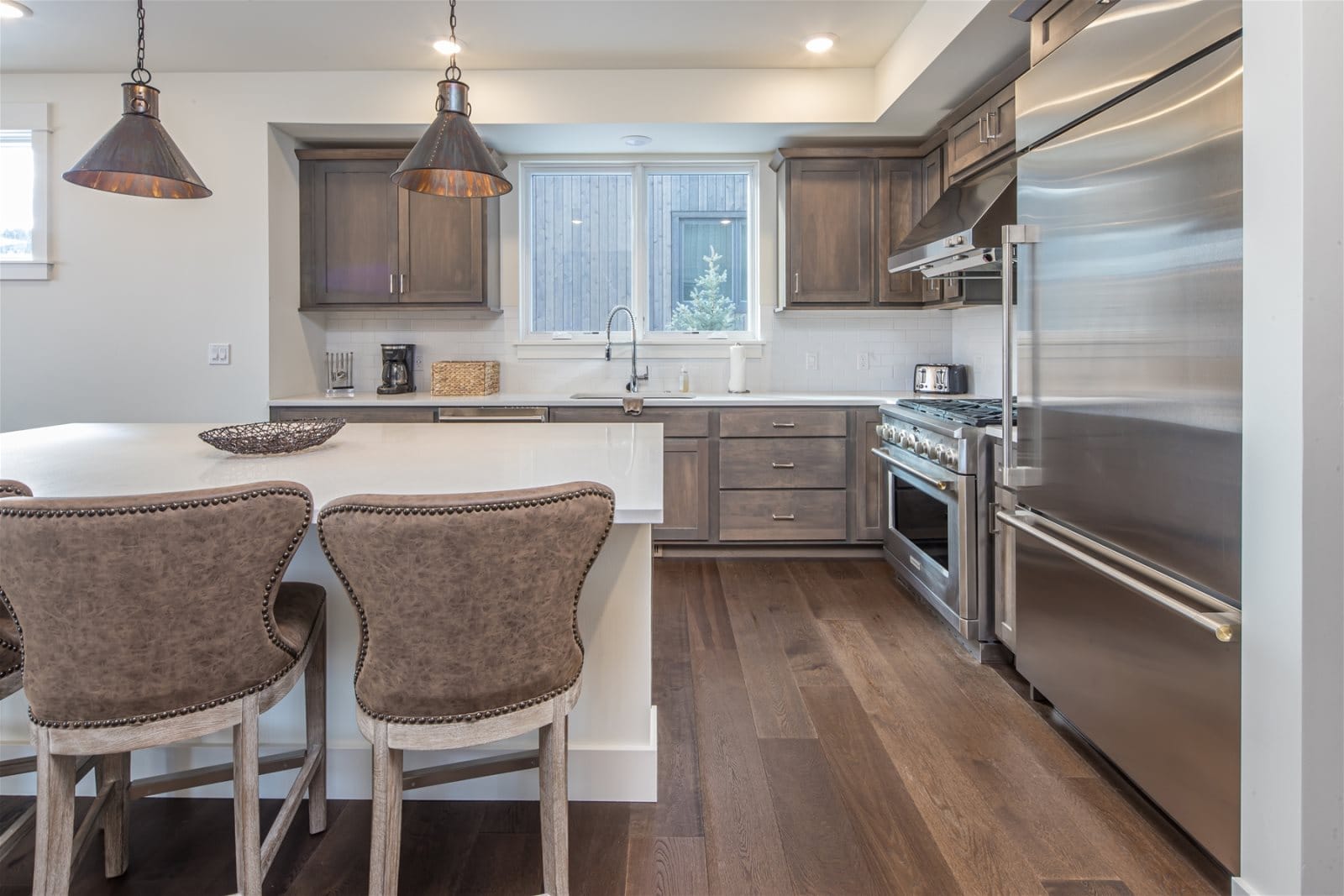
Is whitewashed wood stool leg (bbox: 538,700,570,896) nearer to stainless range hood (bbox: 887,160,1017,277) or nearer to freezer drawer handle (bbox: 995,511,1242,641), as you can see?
freezer drawer handle (bbox: 995,511,1242,641)

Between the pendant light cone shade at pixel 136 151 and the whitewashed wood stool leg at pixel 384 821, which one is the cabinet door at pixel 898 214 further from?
the whitewashed wood stool leg at pixel 384 821

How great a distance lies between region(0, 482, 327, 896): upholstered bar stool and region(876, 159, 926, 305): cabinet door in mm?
3736

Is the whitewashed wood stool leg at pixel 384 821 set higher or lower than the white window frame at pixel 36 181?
lower

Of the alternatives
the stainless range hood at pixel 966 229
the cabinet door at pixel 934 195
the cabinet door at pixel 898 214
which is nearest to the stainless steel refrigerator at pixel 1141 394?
the stainless range hood at pixel 966 229

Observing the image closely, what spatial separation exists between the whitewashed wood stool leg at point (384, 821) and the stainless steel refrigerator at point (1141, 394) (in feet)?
5.08

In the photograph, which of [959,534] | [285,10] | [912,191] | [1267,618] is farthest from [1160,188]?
[285,10]

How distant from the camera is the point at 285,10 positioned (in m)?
3.33

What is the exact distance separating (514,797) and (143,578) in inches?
42.8

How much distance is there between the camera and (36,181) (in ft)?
13.1

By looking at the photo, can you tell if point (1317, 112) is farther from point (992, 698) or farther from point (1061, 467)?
point (992, 698)

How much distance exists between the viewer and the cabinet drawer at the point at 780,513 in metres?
4.19

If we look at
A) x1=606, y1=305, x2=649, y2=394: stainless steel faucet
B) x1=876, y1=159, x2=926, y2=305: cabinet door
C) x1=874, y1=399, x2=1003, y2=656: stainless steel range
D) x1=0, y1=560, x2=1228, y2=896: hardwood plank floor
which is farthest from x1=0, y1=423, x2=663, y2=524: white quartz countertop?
x1=876, y1=159, x2=926, y2=305: cabinet door

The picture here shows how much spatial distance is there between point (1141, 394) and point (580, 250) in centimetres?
365

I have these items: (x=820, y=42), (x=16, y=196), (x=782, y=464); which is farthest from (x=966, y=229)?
(x=16, y=196)
